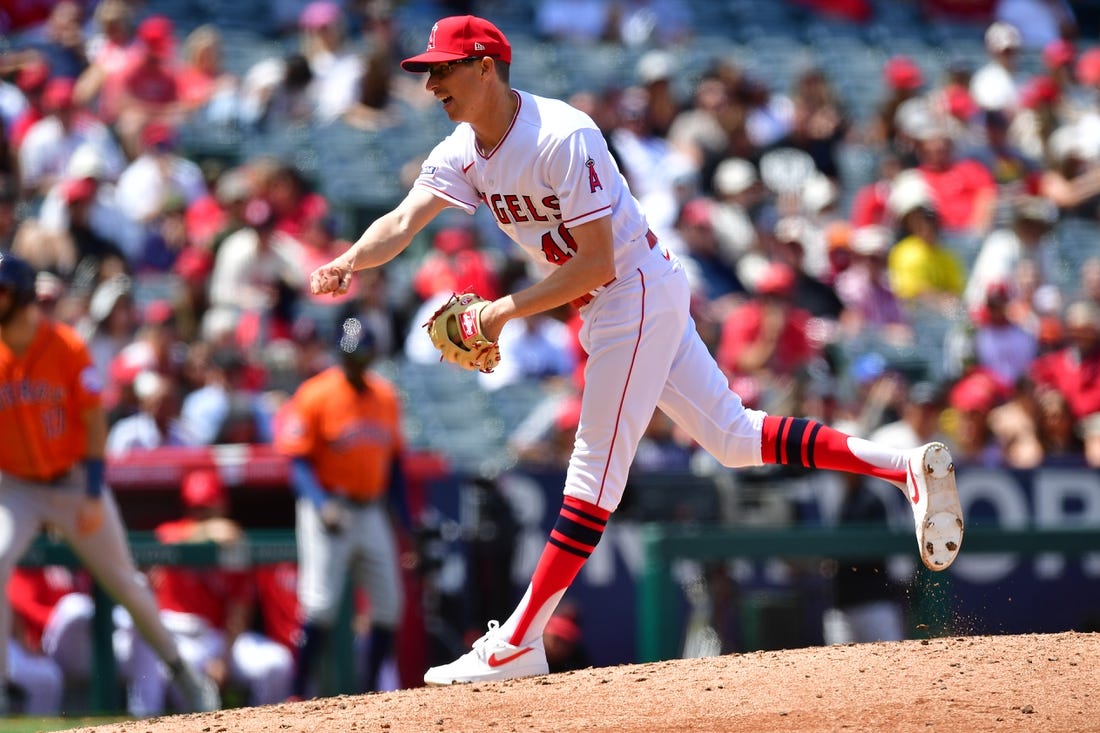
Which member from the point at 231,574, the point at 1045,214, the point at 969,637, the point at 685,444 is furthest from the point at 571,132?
the point at 1045,214

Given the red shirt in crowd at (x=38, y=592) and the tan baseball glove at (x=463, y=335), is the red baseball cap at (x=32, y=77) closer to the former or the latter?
the red shirt in crowd at (x=38, y=592)

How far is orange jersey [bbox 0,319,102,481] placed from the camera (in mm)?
7312

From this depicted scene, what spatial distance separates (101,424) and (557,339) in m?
3.72

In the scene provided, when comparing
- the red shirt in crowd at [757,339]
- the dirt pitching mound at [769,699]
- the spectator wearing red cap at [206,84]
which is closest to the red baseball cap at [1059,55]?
the red shirt in crowd at [757,339]

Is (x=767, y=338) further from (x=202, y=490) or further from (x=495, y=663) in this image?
(x=495, y=663)

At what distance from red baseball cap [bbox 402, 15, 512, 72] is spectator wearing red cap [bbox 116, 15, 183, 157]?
7.25 meters

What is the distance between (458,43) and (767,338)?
5.93 metres

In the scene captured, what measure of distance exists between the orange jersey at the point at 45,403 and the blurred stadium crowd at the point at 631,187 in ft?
3.84

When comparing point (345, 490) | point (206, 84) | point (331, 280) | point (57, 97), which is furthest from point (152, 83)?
point (331, 280)

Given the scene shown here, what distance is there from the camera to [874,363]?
1005 cm

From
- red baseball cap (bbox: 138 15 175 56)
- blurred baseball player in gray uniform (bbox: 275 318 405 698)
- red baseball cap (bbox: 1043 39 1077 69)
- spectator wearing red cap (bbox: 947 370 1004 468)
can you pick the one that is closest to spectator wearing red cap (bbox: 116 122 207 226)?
red baseball cap (bbox: 138 15 175 56)

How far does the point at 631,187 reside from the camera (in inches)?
464

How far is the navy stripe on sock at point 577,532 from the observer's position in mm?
4961

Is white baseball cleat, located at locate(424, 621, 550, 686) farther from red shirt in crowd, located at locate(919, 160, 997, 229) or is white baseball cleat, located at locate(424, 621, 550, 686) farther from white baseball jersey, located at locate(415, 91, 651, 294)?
red shirt in crowd, located at locate(919, 160, 997, 229)
